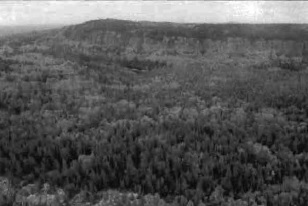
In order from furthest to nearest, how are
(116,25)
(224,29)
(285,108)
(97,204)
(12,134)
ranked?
(116,25) < (224,29) < (285,108) < (12,134) < (97,204)

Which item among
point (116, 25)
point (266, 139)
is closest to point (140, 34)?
point (116, 25)

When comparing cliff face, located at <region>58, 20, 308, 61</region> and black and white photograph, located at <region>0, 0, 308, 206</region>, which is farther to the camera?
cliff face, located at <region>58, 20, 308, 61</region>

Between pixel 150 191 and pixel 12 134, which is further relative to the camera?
pixel 12 134

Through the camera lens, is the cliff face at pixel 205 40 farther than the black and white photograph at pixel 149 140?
Yes

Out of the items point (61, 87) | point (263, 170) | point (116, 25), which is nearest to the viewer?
point (263, 170)

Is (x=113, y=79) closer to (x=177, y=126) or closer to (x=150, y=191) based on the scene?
(x=177, y=126)

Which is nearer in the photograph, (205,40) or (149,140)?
(149,140)
